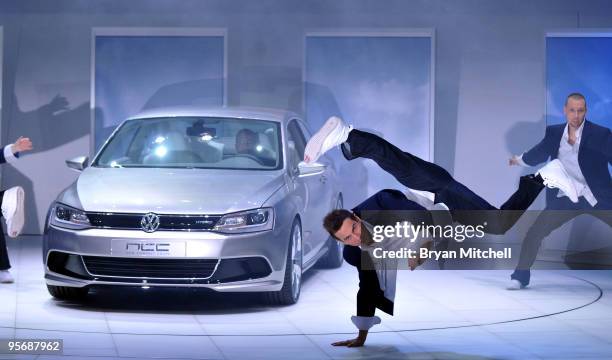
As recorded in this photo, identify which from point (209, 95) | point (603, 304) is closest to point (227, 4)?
point (209, 95)

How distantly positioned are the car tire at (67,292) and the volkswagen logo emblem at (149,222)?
0.90m

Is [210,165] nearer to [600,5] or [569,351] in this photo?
[569,351]

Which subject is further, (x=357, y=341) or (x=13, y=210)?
(x=13, y=210)

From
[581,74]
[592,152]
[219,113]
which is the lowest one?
[592,152]

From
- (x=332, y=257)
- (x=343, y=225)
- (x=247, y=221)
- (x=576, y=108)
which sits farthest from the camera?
(x=332, y=257)

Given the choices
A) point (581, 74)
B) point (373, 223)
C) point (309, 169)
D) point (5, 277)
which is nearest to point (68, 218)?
point (5, 277)

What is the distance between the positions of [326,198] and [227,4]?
3883 millimetres

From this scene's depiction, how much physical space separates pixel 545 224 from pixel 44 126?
6.20 meters

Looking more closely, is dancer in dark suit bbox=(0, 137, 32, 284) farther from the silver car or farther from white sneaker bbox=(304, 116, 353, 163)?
white sneaker bbox=(304, 116, 353, 163)

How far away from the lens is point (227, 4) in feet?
43.1

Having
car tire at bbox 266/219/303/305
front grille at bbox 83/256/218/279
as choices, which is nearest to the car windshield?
car tire at bbox 266/219/303/305

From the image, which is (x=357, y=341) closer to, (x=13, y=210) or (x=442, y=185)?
(x=442, y=185)

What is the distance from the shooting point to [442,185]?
7242 mm

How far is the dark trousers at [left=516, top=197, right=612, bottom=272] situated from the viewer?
9.41m
